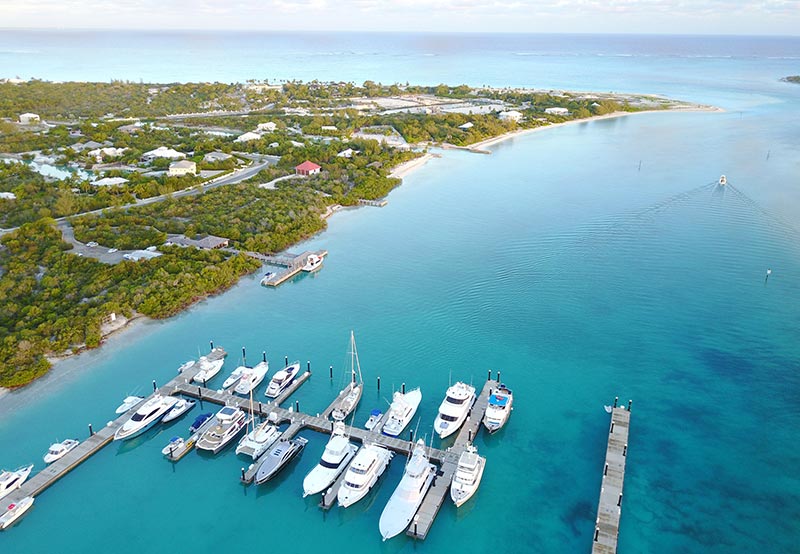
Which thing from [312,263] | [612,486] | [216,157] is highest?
[216,157]

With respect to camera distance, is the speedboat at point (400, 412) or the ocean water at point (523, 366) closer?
the ocean water at point (523, 366)

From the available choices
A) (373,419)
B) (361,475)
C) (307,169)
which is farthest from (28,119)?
(361,475)

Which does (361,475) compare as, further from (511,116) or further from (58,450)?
(511,116)

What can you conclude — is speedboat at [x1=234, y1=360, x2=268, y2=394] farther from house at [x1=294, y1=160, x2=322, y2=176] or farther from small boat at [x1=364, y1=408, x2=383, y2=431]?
house at [x1=294, y1=160, x2=322, y2=176]

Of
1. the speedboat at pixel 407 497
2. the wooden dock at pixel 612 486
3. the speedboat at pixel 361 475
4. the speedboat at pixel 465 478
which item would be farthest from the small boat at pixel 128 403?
the wooden dock at pixel 612 486

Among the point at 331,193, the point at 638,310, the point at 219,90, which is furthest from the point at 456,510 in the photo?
the point at 219,90

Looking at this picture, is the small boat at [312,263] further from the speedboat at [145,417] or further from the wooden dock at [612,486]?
the wooden dock at [612,486]

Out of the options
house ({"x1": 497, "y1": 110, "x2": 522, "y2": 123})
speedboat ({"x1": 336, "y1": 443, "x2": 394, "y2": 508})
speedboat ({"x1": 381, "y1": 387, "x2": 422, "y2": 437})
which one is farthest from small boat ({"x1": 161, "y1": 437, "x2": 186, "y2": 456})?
house ({"x1": 497, "y1": 110, "x2": 522, "y2": 123})
